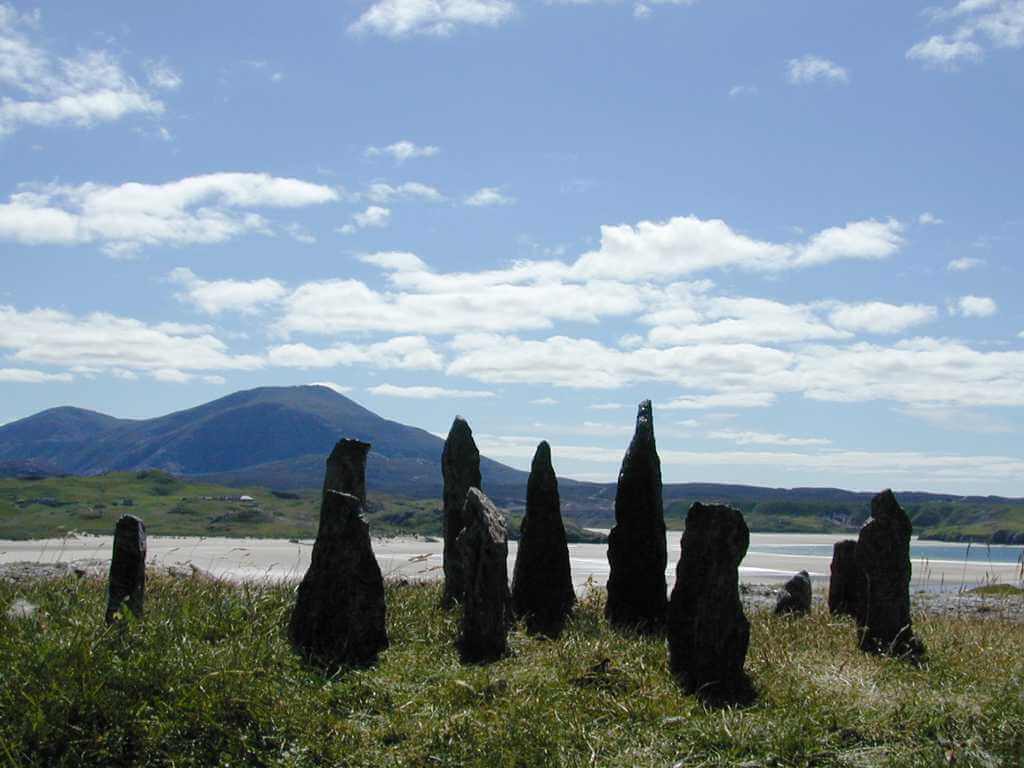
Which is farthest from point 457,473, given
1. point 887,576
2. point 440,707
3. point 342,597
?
point 440,707

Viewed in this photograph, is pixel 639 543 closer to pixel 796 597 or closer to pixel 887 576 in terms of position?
pixel 887 576

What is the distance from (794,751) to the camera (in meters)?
8.85

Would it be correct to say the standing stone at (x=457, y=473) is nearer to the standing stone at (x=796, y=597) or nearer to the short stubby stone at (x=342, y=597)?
the short stubby stone at (x=342, y=597)

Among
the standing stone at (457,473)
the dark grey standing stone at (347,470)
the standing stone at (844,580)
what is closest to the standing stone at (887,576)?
the standing stone at (844,580)

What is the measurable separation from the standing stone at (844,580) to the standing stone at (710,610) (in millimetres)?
6647

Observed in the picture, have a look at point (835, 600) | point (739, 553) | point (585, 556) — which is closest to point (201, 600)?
point (739, 553)

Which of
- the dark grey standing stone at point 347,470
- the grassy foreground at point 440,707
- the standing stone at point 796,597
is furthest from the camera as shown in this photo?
the standing stone at point 796,597

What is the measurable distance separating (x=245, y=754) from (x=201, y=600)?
4.82 metres

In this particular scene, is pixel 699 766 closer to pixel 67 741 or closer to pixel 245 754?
pixel 245 754

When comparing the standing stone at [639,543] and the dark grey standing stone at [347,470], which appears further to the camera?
the dark grey standing stone at [347,470]

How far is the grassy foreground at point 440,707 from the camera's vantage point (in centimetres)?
860

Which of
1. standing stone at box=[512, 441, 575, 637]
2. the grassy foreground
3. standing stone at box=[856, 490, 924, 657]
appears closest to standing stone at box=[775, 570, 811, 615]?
standing stone at box=[856, 490, 924, 657]

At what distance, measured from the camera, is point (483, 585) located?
496 inches

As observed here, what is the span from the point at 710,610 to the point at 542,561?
15.7 feet
